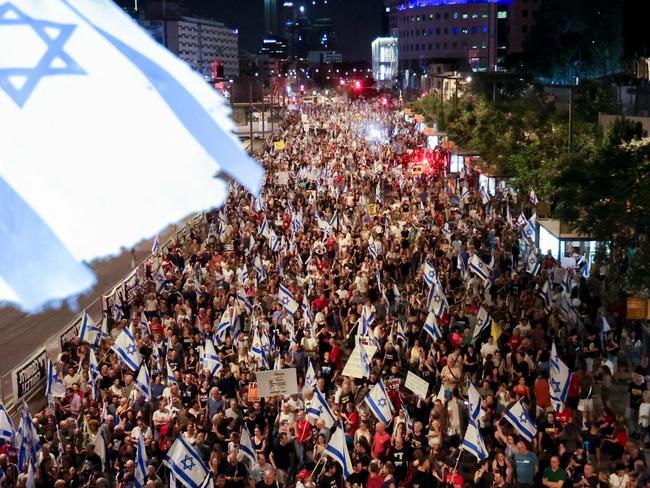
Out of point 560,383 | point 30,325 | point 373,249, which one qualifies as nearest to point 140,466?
point 560,383

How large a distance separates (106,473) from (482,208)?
59.5ft

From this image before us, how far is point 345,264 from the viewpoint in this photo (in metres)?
19.8

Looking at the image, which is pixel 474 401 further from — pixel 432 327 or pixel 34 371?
pixel 34 371

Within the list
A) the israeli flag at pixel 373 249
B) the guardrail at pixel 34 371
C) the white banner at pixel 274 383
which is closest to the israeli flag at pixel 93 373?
the guardrail at pixel 34 371

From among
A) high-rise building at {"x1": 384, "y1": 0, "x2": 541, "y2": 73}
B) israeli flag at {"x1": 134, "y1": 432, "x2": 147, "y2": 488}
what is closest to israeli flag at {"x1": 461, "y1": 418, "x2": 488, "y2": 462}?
israeli flag at {"x1": 134, "y1": 432, "x2": 147, "y2": 488}

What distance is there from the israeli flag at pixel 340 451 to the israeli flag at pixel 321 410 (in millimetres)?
1025

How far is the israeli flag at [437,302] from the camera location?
635 inches

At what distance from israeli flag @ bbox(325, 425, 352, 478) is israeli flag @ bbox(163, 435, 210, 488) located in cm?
139

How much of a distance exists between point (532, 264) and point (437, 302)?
14.3 ft

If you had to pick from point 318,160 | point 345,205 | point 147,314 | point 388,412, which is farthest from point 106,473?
point 318,160

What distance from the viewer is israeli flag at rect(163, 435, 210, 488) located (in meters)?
9.95

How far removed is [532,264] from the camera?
1977cm

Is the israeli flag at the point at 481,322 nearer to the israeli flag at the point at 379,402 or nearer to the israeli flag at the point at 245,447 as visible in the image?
the israeli flag at the point at 379,402

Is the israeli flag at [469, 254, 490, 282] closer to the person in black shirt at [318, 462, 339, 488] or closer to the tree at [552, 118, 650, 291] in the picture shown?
the tree at [552, 118, 650, 291]
